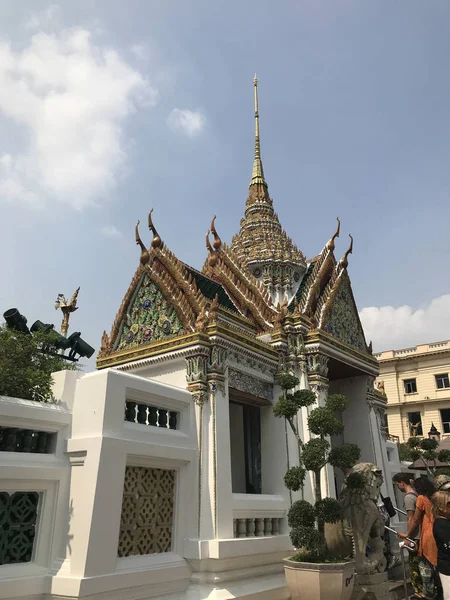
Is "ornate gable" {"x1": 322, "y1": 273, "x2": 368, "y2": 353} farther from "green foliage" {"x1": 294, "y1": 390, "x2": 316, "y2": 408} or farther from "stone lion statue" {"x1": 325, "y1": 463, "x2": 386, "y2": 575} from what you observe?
"stone lion statue" {"x1": 325, "y1": 463, "x2": 386, "y2": 575}

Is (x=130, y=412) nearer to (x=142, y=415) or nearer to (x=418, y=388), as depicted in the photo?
(x=142, y=415)

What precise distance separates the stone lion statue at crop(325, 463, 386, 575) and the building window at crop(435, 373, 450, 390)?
29414 millimetres

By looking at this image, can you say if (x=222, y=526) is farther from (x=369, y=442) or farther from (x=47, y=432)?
(x=369, y=442)

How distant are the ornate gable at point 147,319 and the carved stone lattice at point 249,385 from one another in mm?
1327

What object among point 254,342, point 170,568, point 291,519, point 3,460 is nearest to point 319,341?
point 254,342

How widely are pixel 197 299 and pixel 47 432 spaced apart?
395 centimetres

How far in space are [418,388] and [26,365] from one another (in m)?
33.1

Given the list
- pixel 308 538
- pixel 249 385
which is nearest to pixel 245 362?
pixel 249 385

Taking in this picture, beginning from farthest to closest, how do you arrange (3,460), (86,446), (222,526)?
(222,526), (86,446), (3,460)

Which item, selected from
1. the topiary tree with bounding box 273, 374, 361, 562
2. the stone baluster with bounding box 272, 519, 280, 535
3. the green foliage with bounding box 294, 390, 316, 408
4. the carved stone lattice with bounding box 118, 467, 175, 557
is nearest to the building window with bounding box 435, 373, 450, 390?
the stone baluster with bounding box 272, 519, 280, 535

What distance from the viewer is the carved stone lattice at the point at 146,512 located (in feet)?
23.9

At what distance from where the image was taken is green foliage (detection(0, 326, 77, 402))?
8.10 meters

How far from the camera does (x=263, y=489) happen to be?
10.5 metres

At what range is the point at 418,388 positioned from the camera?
121ft
